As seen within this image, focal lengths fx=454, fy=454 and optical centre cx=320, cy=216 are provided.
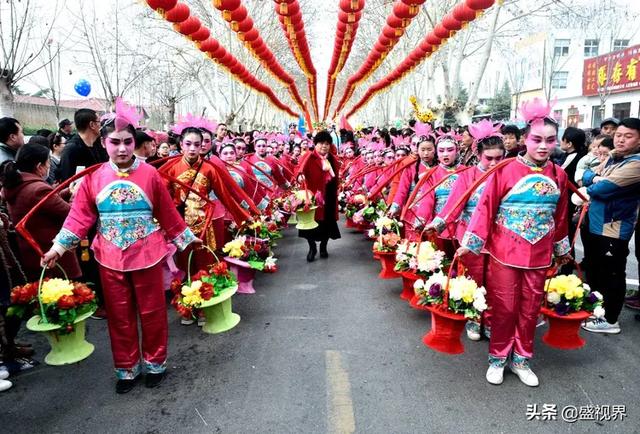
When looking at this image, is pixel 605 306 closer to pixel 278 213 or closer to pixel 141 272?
pixel 141 272

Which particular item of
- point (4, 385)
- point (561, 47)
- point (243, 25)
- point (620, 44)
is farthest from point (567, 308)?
point (561, 47)

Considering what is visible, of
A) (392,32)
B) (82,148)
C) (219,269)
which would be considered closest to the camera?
(219,269)

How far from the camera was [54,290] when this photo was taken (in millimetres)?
3055

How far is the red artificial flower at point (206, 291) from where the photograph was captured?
3.57 m

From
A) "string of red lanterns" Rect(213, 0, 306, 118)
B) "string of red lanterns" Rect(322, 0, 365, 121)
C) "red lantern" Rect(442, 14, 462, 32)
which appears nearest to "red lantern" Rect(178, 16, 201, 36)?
"string of red lanterns" Rect(213, 0, 306, 118)

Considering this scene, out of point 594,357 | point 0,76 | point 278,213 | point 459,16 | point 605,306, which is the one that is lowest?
point 594,357

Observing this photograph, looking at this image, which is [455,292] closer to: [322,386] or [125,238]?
[322,386]

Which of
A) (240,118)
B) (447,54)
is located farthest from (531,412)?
(240,118)

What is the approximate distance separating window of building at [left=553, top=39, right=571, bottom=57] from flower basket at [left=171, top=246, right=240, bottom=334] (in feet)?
113

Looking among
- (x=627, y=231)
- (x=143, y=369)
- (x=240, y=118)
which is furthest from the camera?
(x=240, y=118)

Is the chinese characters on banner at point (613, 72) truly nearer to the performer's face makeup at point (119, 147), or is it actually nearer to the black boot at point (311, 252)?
the black boot at point (311, 252)

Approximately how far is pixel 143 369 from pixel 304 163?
13.2 feet

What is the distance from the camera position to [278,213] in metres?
7.15

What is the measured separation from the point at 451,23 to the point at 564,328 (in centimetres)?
583
